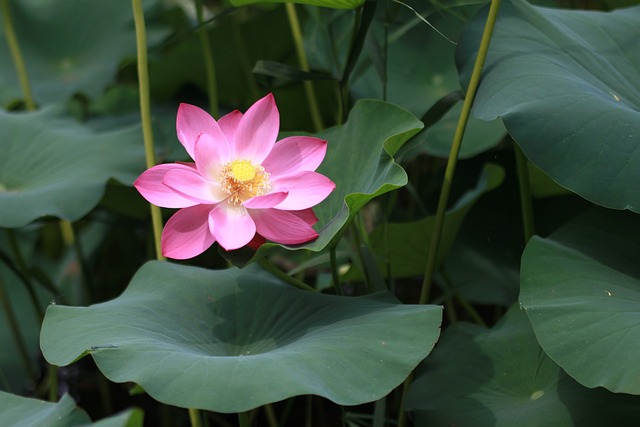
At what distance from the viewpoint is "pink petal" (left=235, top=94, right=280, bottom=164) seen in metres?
0.91

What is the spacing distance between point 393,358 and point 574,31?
1.95ft

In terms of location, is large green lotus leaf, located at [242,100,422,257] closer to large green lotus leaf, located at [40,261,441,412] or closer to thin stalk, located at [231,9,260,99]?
large green lotus leaf, located at [40,261,441,412]

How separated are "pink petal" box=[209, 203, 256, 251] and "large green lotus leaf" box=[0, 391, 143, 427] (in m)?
0.19

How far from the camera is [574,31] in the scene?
3.78 ft

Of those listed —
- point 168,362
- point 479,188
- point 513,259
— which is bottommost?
point 513,259

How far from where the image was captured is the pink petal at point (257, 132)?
910 millimetres

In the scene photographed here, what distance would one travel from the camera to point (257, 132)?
3.01ft

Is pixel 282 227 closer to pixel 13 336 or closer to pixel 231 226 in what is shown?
pixel 231 226

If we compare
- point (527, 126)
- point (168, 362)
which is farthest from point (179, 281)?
point (527, 126)

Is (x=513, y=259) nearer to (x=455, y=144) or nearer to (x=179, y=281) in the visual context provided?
(x=455, y=144)

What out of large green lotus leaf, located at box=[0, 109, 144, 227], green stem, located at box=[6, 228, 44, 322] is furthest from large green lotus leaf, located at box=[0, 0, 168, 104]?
green stem, located at box=[6, 228, 44, 322]

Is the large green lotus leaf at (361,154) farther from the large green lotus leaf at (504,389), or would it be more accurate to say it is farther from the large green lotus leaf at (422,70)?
the large green lotus leaf at (422,70)

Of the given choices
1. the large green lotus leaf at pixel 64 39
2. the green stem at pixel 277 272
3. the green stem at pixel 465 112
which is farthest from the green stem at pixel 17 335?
the green stem at pixel 465 112

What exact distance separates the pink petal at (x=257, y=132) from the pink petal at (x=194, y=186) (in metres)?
0.06
